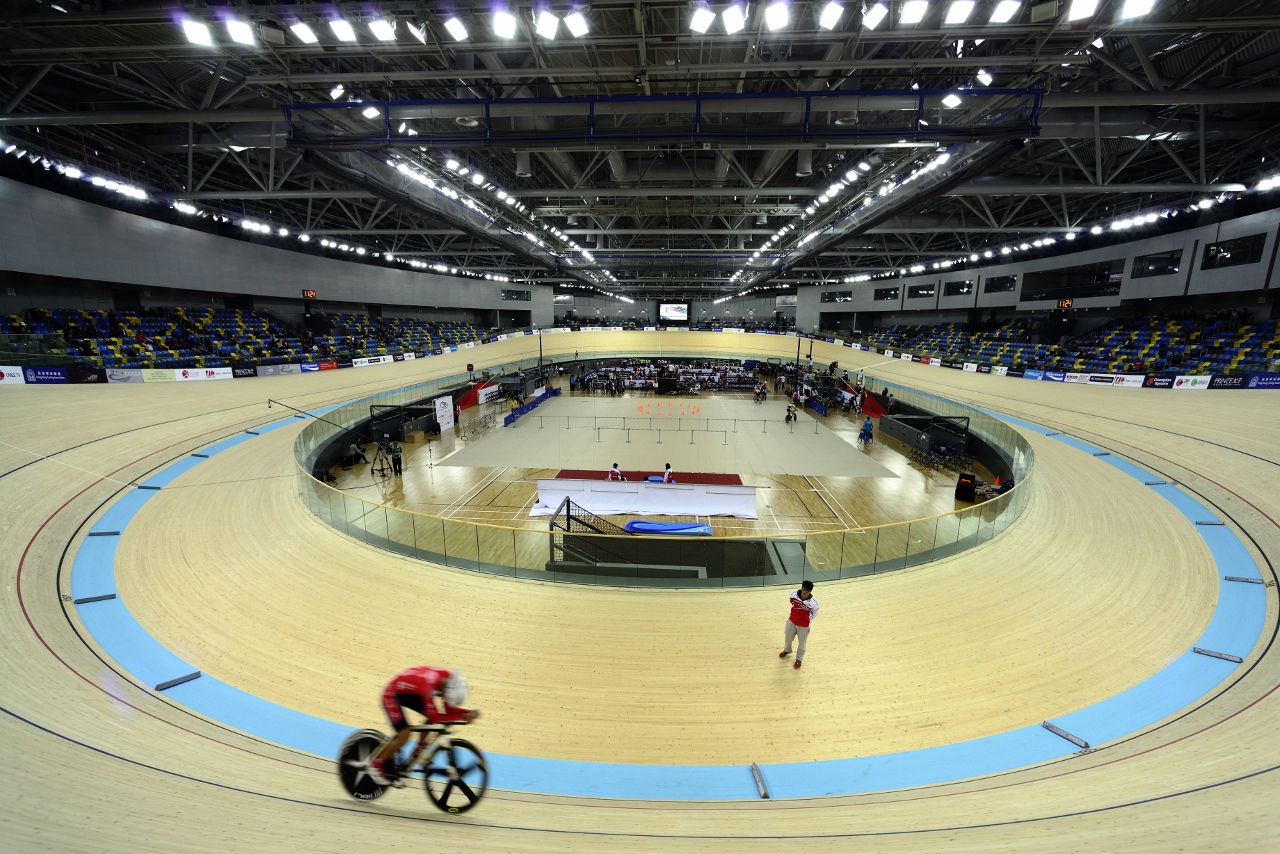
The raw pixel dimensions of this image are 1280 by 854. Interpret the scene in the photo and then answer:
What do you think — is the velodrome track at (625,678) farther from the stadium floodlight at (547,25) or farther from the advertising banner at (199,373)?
the advertising banner at (199,373)

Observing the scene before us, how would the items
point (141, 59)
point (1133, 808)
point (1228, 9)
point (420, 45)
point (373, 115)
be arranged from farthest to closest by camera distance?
point (373, 115)
point (141, 59)
point (420, 45)
point (1228, 9)
point (1133, 808)

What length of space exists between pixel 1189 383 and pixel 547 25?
85.8 ft

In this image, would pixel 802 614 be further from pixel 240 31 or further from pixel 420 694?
A: pixel 240 31

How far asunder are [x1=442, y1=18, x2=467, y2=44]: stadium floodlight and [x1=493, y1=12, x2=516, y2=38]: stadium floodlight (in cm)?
45

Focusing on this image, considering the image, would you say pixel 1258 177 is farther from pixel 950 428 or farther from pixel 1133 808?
pixel 1133 808

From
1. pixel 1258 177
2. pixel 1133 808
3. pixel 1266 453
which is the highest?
pixel 1258 177

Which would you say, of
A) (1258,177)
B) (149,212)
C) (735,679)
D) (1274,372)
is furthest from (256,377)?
(1274,372)

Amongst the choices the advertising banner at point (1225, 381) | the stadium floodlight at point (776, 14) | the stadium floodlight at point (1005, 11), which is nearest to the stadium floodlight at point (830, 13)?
the stadium floodlight at point (776, 14)

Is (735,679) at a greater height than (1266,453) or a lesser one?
lesser

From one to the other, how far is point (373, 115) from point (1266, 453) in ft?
70.7

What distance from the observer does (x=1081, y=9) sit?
6.16m

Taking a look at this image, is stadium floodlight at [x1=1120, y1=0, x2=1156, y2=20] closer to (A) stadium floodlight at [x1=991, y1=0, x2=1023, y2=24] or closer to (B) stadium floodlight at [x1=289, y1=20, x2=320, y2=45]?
(A) stadium floodlight at [x1=991, y1=0, x2=1023, y2=24]

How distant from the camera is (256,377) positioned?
70.5ft

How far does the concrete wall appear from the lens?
16.8m
